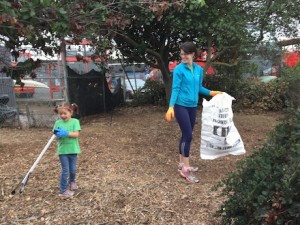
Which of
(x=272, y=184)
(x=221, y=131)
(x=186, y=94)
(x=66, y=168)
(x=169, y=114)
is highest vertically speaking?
(x=186, y=94)

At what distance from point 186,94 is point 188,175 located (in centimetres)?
98

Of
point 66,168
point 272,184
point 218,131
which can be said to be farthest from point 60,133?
point 272,184

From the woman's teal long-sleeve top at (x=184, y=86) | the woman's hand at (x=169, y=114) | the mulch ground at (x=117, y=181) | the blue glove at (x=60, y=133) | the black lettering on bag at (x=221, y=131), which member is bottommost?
the mulch ground at (x=117, y=181)

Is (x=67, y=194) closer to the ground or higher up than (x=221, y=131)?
closer to the ground

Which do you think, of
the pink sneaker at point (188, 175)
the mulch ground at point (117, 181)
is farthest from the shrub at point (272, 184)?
the pink sneaker at point (188, 175)

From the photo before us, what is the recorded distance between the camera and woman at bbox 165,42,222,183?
4.77m

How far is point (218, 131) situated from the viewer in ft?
16.3

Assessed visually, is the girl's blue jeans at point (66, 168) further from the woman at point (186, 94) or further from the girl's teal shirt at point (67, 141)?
the woman at point (186, 94)

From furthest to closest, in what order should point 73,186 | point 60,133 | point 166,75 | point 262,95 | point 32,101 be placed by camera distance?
1. point 262,95
2. point 166,75
3. point 32,101
4. point 73,186
5. point 60,133

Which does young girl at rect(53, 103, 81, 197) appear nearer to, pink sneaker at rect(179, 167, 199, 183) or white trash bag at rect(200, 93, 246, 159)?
pink sneaker at rect(179, 167, 199, 183)

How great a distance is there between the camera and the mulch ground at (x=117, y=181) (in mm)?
4004

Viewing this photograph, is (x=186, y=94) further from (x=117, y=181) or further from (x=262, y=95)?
(x=262, y=95)

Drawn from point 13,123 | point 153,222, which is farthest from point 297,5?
point 13,123

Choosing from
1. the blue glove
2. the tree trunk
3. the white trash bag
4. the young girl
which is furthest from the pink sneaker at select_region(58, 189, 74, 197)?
the tree trunk
